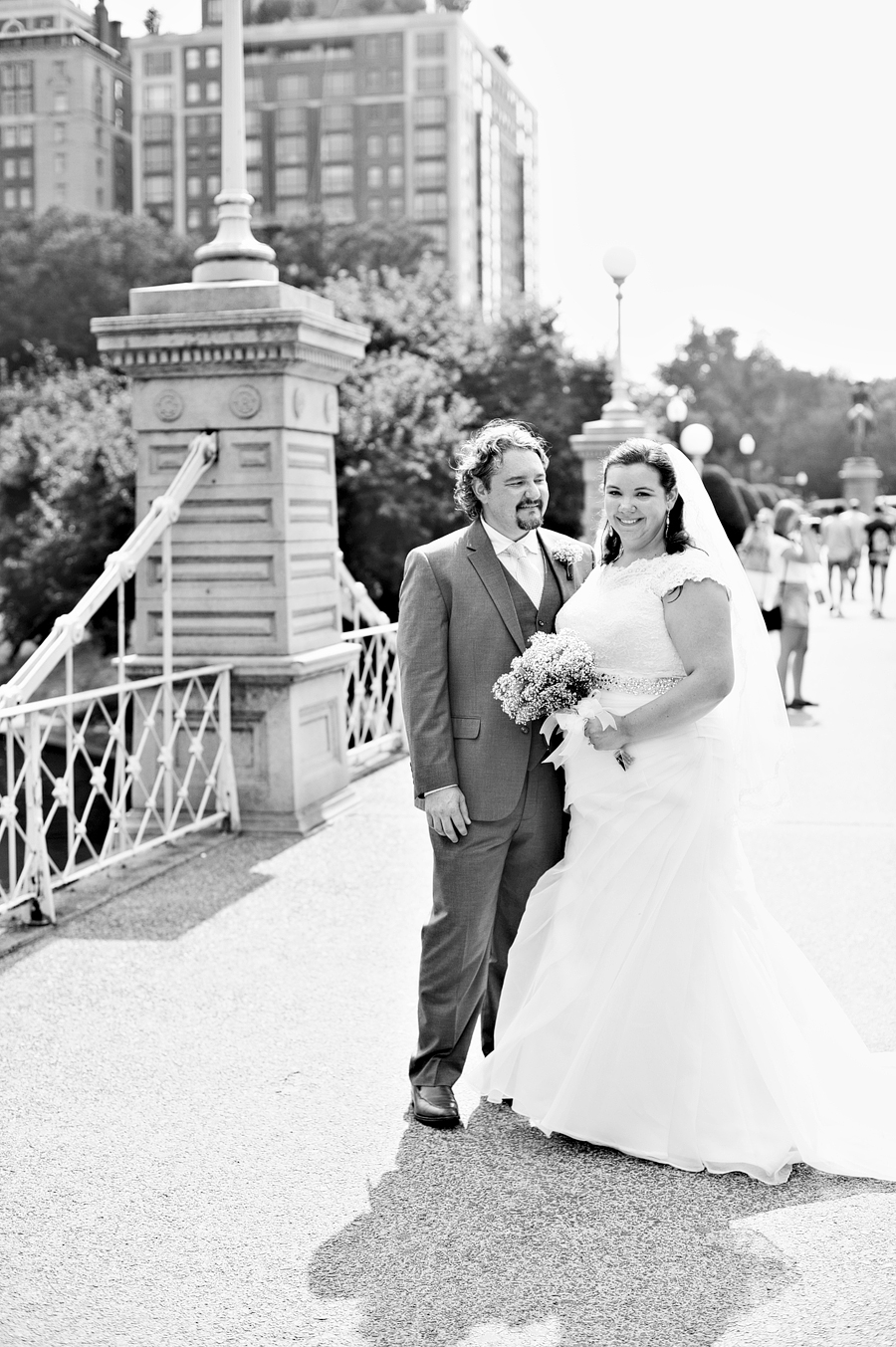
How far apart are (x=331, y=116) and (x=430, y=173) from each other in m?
8.99

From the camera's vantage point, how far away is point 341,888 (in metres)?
7.08

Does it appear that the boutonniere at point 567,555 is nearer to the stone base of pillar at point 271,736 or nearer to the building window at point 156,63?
the stone base of pillar at point 271,736

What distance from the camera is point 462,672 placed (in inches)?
172

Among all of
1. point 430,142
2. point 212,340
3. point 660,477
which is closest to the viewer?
point 660,477

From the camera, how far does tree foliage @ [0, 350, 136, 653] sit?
2239 centimetres

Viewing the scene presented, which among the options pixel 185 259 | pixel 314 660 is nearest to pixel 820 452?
pixel 185 259

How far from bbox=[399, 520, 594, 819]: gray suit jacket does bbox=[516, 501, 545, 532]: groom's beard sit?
0.12 m

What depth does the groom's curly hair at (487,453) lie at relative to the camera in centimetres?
434

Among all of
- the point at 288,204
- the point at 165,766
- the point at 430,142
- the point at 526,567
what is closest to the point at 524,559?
the point at 526,567

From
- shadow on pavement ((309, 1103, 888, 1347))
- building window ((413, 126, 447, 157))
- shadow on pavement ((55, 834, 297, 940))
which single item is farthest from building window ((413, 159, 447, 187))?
shadow on pavement ((309, 1103, 888, 1347))

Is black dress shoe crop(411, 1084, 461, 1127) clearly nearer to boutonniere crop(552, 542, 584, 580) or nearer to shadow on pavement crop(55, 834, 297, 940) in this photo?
boutonniere crop(552, 542, 584, 580)

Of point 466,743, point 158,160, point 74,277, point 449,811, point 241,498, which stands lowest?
point 449,811

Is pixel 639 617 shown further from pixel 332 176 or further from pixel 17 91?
pixel 332 176

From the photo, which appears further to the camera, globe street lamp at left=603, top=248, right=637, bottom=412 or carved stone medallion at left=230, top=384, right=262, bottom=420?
globe street lamp at left=603, top=248, right=637, bottom=412
